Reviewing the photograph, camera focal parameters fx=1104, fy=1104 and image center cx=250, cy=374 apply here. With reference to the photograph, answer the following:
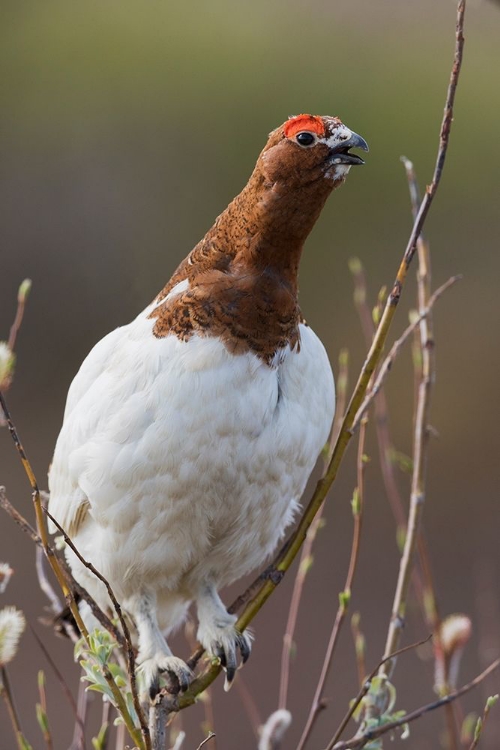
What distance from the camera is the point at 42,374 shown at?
5.94 metres

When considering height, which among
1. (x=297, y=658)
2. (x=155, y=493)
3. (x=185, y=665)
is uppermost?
(x=155, y=493)

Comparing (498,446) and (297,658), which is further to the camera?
(498,446)

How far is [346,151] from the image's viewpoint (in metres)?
1.94

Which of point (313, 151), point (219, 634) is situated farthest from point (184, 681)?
point (313, 151)

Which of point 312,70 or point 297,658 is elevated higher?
point 312,70

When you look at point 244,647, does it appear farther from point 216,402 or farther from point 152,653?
point 216,402

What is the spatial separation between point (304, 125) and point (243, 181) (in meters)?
4.52

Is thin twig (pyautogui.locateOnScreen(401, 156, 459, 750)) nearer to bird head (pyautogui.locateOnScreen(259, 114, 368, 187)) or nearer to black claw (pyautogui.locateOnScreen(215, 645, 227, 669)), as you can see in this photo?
bird head (pyautogui.locateOnScreen(259, 114, 368, 187))

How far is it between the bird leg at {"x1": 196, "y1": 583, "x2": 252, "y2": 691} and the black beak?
909 mm

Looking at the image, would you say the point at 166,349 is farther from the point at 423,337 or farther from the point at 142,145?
the point at 142,145

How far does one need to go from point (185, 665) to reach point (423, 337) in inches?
29.8

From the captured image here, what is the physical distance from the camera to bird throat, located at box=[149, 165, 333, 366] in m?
2.01

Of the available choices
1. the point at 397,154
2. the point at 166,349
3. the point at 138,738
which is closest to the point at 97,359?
the point at 166,349

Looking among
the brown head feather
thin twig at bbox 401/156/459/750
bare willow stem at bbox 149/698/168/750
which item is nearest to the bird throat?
the brown head feather
